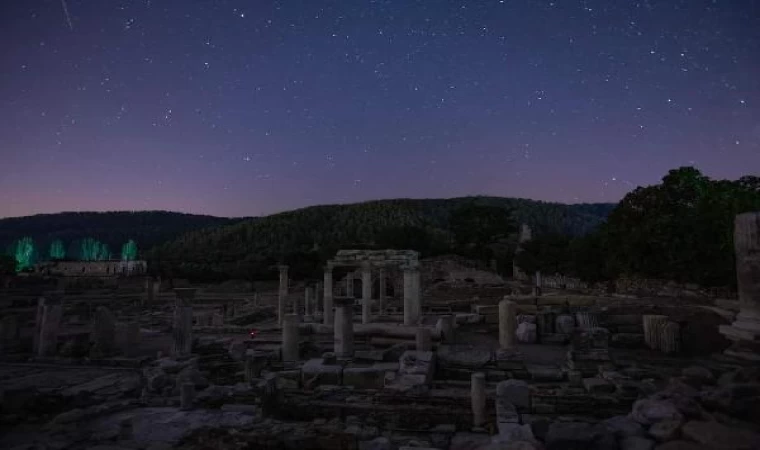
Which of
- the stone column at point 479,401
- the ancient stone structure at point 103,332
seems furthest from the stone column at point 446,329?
the ancient stone structure at point 103,332

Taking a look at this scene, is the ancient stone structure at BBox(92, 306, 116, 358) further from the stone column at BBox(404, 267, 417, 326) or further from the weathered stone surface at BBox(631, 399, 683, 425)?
the weathered stone surface at BBox(631, 399, 683, 425)

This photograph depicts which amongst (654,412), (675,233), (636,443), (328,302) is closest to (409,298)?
(328,302)

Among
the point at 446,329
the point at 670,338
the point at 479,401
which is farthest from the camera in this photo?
the point at 446,329

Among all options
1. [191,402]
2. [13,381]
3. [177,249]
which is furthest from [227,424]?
[177,249]

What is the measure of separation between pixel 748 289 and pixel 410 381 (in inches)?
309

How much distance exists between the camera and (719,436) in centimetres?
606

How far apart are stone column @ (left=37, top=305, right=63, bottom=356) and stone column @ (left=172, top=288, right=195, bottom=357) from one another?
234 inches

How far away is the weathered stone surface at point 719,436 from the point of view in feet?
19.0

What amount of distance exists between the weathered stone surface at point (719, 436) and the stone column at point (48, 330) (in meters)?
21.7

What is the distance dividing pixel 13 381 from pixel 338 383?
10597 millimetres

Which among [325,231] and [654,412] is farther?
[325,231]

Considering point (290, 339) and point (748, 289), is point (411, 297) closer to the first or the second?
point (290, 339)

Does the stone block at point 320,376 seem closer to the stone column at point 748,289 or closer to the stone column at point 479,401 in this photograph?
the stone column at point 479,401

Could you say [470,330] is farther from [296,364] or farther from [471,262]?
[471,262]
